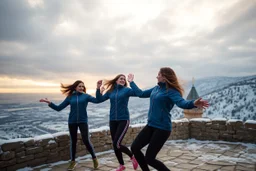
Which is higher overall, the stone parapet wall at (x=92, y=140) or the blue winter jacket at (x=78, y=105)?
the blue winter jacket at (x=78, y=105)

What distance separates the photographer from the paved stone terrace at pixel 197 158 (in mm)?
4426

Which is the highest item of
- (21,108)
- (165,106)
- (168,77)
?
(168,77)

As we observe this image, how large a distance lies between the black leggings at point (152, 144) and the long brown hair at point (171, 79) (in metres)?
0.74

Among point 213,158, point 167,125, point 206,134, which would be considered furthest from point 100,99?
point 206,134

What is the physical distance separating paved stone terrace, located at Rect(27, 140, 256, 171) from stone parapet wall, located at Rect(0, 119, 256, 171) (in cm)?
24

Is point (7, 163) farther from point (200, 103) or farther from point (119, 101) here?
point (200, 103)

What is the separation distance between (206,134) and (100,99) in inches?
200

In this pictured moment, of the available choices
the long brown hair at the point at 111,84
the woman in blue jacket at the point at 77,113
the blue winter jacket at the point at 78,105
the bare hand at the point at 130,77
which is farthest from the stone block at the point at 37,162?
the bare hand at the point at 130,77

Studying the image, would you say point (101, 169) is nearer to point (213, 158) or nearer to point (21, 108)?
point (213, 158)

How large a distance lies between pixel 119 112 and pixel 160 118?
1.32 m

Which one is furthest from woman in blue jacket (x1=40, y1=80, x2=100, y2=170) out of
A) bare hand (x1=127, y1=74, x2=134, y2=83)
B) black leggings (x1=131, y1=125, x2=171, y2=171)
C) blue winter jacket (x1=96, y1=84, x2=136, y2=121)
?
black leggings (x1=131, y1=125, x2=171, y2=171)

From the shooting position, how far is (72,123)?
442 centimetres

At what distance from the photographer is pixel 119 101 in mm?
4184

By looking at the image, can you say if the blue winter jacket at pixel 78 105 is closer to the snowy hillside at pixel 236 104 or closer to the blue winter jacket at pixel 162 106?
the blue winter jacket at pixel 162 106
